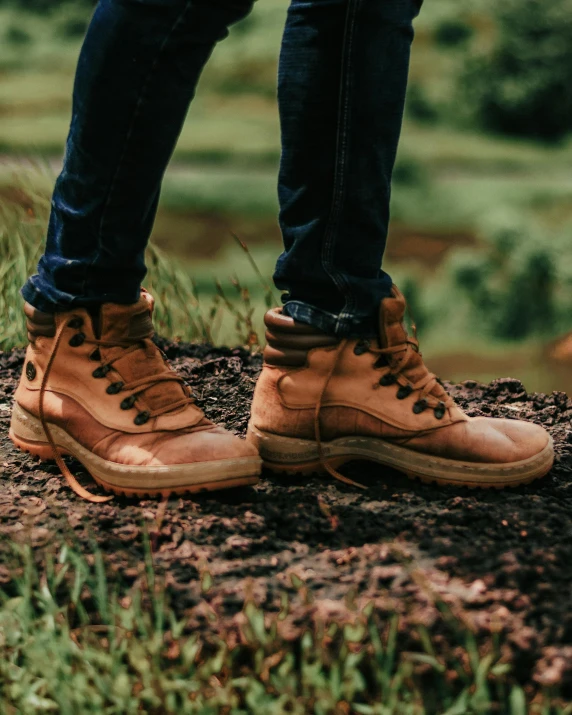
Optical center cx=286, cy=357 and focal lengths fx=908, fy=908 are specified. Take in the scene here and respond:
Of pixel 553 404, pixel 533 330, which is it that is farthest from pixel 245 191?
pixel 553 404

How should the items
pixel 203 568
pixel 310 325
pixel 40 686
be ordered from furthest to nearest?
1. pixel 310 325
2. pixel 203 568
3. pixel 40 686

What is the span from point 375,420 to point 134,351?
0.43 metres

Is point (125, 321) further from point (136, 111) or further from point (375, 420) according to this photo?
point (375, 420)

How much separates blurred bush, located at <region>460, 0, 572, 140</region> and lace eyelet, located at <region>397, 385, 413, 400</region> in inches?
362

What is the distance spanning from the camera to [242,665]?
1.17 metres

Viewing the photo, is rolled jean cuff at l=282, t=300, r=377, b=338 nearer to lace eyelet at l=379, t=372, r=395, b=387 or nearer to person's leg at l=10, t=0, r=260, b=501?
lace eyelet at l=379, t=372, r=395, b=387

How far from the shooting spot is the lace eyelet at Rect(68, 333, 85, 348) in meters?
1.54

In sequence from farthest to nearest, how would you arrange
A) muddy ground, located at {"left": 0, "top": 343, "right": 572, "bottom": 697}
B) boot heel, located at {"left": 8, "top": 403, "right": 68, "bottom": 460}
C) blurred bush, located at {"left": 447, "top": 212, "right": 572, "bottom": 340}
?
blurred bush, located at {"left": 447, "top": 212, "right": 572, "bottom": 340}, boot heel, located at {"left": 8, "top": 403, "right": 68, "bottom": 460}, muddy ground, located at {"left": 0, "top": 343, "right": 572, "bottom": 697}

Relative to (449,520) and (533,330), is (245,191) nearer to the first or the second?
(533,330)

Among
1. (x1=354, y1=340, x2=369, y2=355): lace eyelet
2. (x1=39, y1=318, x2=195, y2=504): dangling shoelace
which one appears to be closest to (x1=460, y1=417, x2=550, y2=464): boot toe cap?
(x1=354, y1=340, x2=369, y2=355): lace eyelet

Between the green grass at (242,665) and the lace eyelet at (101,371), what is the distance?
39 cm

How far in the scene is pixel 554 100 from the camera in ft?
35.0

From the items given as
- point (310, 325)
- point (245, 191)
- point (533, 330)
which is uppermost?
point (245, 191)

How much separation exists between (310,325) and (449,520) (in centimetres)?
40
